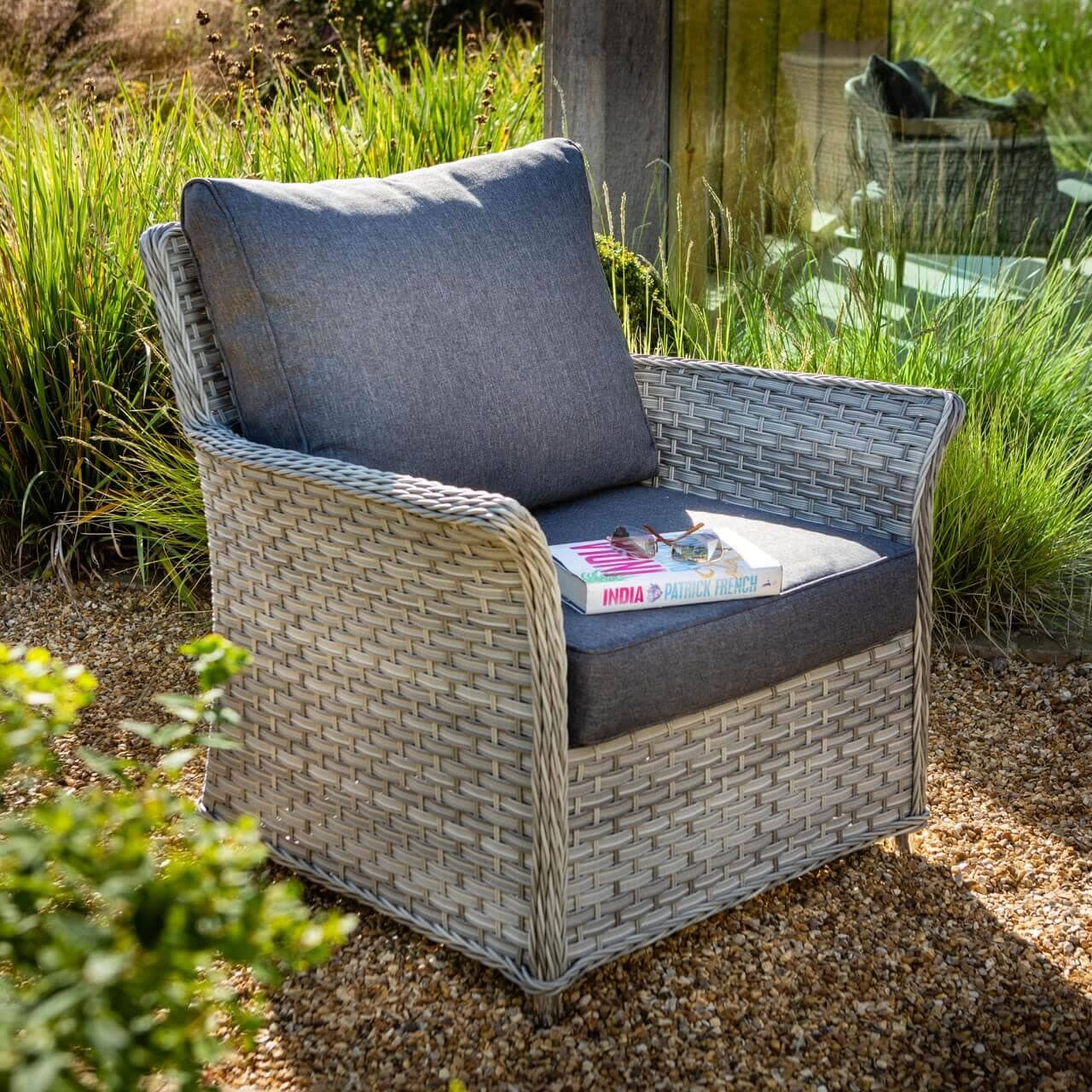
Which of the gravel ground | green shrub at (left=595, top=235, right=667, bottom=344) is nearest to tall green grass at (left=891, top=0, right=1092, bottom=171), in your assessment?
green shrub at (left=595, top=235, right=667, bottom=344)

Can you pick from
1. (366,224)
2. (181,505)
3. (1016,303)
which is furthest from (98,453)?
(1016,303)

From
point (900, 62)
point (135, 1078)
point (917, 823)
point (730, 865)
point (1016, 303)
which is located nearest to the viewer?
point (135, 1078)

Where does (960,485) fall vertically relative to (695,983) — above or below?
above

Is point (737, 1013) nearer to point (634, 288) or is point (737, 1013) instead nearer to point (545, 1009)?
point (545, 1009)

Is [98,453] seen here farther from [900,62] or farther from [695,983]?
[900,62]

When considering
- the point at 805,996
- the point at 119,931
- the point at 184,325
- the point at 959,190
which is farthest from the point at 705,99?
the point at 119,931

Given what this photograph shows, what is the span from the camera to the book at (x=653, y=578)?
5.51 ft

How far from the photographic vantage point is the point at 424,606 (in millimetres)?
1648

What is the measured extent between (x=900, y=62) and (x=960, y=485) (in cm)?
178

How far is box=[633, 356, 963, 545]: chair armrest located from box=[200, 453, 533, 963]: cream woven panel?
28.2 inches

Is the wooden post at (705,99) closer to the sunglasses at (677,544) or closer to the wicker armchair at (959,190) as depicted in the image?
the wicker armchair at (959,190)

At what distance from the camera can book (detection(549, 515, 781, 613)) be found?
1681mm

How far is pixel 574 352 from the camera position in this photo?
6.82 ft

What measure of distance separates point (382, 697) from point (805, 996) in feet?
2.24
